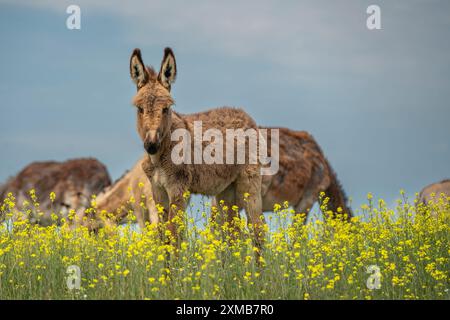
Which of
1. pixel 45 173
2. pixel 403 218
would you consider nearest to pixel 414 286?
pixel 403 218

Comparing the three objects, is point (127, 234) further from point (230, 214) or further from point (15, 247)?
point (230, 214)

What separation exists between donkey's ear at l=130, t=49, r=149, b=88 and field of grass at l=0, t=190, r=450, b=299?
2060 mm

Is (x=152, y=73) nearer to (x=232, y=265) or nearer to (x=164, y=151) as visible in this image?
(x=164, y=151)

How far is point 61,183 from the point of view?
71.5 feet

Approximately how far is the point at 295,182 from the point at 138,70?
8804 mm

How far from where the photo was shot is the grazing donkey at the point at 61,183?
69.7 feet

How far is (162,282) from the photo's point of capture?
7.73 meters

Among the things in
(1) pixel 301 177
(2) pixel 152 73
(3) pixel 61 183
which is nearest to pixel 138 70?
(2) pixel 152 73

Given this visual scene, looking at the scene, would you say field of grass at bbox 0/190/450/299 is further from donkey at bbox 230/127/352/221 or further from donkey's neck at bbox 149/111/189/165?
donkey at bbox 230/127/352/221

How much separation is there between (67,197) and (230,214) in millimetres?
10747

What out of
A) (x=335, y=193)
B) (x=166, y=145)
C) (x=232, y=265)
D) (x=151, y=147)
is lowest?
(x=232, y=265)

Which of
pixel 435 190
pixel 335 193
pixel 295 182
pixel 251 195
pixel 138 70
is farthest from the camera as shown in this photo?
pixel 435 190
